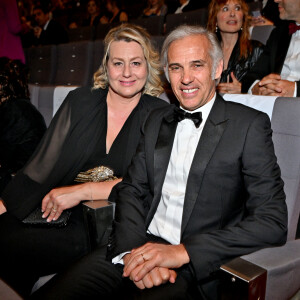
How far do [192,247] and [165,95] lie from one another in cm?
106

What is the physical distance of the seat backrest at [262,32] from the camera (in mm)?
2731

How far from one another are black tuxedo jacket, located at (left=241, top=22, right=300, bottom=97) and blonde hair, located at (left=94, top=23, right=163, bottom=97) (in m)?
0.70

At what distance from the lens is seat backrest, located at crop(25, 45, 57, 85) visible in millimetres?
4270

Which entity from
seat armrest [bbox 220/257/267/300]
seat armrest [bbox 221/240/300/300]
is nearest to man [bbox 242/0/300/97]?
seat armrest [bbox 221/240/300/300]

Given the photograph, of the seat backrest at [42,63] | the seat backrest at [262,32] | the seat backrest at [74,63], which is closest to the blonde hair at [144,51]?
the seat backrest at [262,32]

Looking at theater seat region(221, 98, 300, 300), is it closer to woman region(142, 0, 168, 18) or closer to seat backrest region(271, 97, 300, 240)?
seat backrest region(271, 97, 300, 240)

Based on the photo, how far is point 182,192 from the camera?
1.26 metres

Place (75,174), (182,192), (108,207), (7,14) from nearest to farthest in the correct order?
(182,192), (108,207), (75,174), (7,14)

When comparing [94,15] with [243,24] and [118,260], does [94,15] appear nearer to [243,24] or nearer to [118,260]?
[243,24]

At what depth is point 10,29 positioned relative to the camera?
381 centimetres

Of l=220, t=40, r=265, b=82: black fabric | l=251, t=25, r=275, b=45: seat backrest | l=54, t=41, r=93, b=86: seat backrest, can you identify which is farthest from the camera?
l=54, t=41, r=93, b=86: seat backrest

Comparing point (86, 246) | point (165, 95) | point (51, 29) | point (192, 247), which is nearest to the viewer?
point (192, 247)

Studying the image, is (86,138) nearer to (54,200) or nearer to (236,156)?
(54,200)

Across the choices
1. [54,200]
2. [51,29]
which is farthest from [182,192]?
[51,29]
